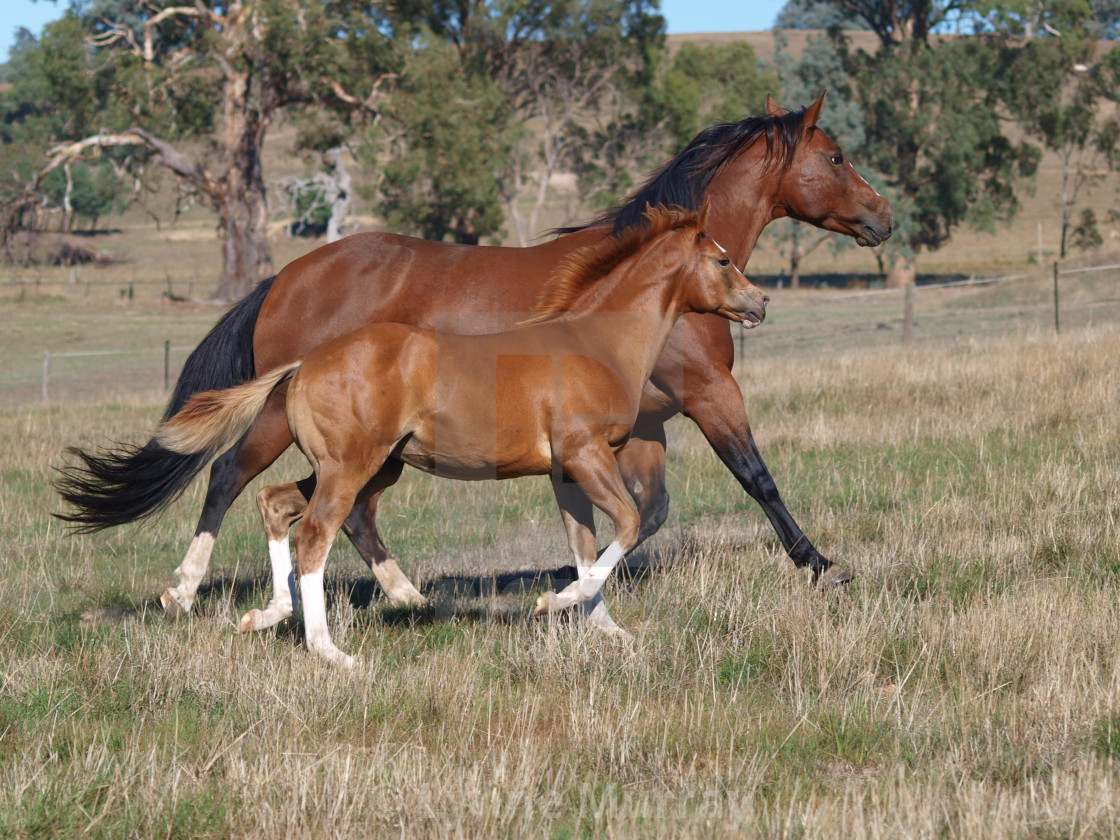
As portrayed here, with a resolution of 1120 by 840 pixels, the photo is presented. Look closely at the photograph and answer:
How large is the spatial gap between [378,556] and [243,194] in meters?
31.3

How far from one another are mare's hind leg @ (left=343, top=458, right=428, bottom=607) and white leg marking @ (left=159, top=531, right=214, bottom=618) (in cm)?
71

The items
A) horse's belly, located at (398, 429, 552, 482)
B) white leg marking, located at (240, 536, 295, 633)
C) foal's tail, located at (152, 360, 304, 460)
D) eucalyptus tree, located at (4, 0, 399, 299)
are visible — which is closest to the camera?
horse's belly, located at (398, 429, 552, 482)

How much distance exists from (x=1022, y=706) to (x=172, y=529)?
5975 mm

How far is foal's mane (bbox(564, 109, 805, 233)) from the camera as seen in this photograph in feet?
21.0

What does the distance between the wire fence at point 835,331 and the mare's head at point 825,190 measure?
1057cm

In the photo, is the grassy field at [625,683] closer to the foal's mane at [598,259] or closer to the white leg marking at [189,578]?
the white leg marking at [189,578]

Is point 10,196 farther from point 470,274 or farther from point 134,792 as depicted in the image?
point 134,792

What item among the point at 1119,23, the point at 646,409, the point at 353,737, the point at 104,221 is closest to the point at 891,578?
the point at 646,409

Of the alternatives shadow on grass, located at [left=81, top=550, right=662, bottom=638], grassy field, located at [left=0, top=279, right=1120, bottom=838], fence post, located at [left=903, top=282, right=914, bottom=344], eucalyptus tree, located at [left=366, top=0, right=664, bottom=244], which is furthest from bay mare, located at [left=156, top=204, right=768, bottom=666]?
eucalyptus tree, located at [left=366, top=0, right=664, bottom=244]

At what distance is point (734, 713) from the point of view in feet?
13.2

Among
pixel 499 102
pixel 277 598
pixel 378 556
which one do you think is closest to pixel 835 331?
pixel 499 102

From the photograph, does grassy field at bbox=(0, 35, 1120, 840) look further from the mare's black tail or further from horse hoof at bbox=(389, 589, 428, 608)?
the mare's black tail

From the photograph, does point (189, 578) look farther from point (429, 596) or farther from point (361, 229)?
point (361, 229)

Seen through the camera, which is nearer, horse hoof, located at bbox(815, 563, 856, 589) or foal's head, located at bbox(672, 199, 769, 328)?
foal's head, located at bbox(672, 199, 769, 328)
